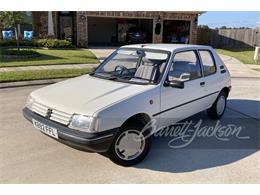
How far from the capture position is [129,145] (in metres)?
3.79

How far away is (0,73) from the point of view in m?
9.18

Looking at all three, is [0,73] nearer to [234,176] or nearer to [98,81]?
[98,81]

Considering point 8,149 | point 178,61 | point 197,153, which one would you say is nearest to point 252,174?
point 197,153

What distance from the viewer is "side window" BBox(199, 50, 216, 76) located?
523cm

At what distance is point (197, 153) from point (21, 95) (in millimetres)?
4837

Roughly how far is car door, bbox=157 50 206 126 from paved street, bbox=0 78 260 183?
0.57m

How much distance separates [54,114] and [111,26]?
1025 inches

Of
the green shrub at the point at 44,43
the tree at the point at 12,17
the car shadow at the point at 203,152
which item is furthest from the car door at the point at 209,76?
the green shrub at the point at 44,43

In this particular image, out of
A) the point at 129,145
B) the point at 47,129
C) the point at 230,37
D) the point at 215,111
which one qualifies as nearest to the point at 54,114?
the point at 47,129

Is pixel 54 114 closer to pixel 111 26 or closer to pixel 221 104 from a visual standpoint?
pixel 221 104

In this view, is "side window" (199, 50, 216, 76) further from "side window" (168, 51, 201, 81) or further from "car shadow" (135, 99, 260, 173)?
"car shadow" (135, 99, 260, 173)

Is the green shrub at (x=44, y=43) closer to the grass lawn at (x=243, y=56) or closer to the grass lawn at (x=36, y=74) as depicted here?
the grass lawn at (x=36, y=74)

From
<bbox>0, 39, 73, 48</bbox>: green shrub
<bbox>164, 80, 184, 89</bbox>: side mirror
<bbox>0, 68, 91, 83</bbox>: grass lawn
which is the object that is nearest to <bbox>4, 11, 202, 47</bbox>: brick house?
<bbox>0, 39, 73, 48</bbox>: green shrub

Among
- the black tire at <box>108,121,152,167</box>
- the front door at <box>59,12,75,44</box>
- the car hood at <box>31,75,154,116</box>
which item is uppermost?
the front door at <box>59,12,75,44</box>
